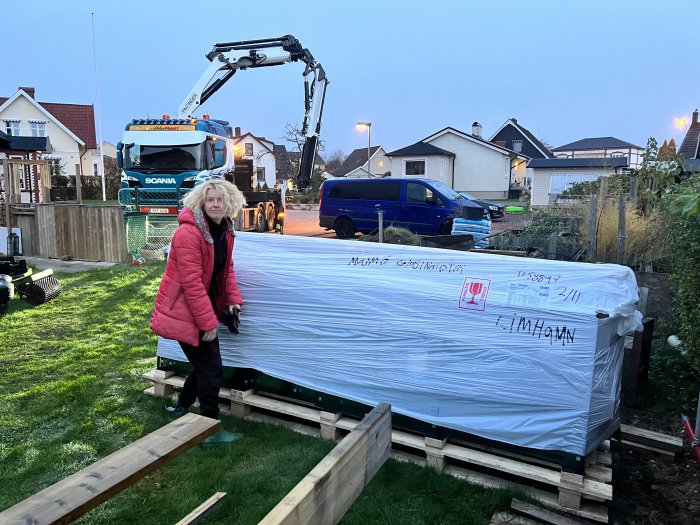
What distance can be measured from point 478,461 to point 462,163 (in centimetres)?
3704

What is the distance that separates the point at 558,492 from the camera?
297 cm

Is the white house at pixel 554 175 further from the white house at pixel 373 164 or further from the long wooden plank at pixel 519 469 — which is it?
the long wooden plank at pixel 519 469

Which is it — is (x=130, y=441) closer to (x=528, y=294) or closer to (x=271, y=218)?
(x=528, y=294)

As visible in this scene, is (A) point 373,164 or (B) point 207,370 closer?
(B) point 207,370

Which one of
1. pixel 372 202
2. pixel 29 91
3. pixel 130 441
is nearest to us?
pixel 130 441

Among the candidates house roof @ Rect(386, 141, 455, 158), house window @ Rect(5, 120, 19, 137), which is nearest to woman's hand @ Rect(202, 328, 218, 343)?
house roof @ Rect(386, 141, 455, 158)

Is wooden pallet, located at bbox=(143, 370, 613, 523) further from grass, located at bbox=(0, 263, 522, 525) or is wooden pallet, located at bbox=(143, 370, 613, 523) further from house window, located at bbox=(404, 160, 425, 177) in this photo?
house window, located at bbox=(404, 160, 425, 177)

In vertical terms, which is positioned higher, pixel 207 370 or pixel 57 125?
pixel 57 125

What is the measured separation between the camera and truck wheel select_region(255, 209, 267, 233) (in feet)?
50.6

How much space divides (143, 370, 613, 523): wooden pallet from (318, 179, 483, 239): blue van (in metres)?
9.91

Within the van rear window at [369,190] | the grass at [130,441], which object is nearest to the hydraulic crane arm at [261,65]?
the van rear window at [369,190]

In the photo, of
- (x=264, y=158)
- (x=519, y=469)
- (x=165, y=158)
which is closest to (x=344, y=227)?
(x=165, y=158)

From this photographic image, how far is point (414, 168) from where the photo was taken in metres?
38.2

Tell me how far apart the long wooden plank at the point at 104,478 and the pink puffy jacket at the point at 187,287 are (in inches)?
38.3
